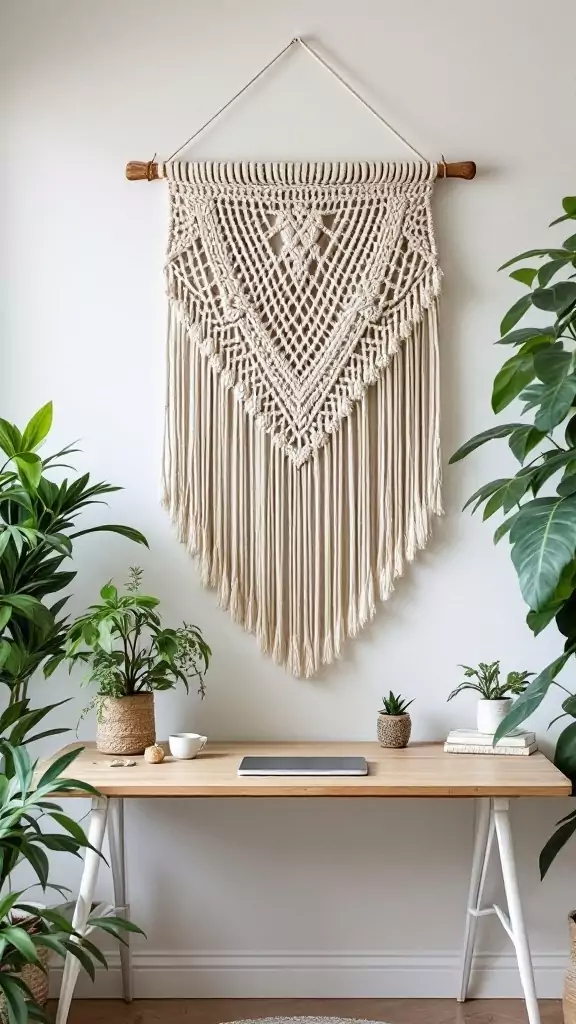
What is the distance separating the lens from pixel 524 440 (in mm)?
1955

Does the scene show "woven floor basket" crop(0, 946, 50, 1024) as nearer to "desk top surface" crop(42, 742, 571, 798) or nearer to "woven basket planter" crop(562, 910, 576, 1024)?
"desk top surface" crop(42, 742, 571, 798)

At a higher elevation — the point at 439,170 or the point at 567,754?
the point at 439,170

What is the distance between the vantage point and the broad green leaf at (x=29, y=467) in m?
2.00

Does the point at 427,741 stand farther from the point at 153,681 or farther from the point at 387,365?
the point at 387,365

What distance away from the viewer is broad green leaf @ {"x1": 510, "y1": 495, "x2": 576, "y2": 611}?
166cm

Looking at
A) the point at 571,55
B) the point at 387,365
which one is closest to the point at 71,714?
the point at 387,365

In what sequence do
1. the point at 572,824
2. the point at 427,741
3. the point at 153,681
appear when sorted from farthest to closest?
the point at 427,741, the point at 153,681, the point at 572,824

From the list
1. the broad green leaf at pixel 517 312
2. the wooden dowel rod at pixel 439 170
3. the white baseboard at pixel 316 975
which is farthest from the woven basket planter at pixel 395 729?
the wooden dowel rod at pixel 439 170

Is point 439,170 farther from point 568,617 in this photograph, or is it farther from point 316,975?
point 316,975

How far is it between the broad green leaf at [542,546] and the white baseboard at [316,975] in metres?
1.17

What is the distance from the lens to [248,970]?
93.8 inches

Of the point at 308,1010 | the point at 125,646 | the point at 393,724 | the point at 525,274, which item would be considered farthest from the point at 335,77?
the point at 308,1010

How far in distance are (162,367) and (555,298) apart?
3.33 ft

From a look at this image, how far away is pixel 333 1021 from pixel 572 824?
72cm
